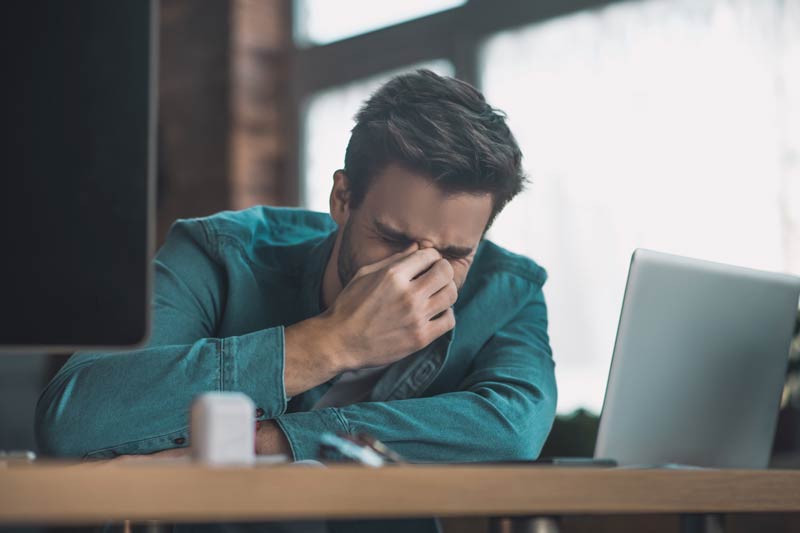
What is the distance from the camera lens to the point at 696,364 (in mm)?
1167

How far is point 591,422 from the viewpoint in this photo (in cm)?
274

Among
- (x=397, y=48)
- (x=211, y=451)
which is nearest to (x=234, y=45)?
(x=397, y=48)

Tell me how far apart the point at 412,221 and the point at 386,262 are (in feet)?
0.30

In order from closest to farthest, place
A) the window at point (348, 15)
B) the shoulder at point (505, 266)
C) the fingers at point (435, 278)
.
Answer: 1. the fingers at point (435, 278)
2. the shoulder at point (505, 266)
3. the window at point (348, 15)

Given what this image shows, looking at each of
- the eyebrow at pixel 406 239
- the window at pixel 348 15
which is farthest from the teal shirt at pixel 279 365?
the window at pixel 348 15

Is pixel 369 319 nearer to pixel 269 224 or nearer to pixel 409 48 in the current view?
→ pixel 269 224

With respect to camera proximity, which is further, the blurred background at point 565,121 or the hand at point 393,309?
the blurred background at point 565,121

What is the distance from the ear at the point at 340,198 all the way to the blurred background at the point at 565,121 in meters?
0.98

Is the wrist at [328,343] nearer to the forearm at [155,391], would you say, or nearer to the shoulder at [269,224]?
the forearm at [155,391]

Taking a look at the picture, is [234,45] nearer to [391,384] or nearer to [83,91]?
[391,384]

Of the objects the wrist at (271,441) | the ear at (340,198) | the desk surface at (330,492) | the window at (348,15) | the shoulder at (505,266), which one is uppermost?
the window at (348,15)

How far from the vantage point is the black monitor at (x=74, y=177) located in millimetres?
741

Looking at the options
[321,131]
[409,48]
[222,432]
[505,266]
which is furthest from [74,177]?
[321,131]

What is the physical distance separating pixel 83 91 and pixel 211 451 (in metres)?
0.29
